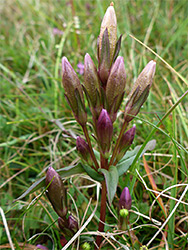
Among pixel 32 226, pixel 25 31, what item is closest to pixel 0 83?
pixel 25 31

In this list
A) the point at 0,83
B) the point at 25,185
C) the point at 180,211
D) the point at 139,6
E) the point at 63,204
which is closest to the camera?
the point at 63,204

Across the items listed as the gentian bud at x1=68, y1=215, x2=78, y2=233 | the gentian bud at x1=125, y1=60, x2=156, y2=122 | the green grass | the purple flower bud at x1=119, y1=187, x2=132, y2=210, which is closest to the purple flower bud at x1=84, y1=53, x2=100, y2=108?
the gentian bud at x1=125, y1=60, x2=156, y2=122

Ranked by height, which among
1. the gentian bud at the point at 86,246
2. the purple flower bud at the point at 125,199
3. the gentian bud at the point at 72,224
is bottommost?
the gentian bud at the point at 86,246

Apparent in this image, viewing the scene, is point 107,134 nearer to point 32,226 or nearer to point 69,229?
point 69,229

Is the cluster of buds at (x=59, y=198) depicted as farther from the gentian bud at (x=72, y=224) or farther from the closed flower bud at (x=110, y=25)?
the closed flower bud at (x=110, y=25)

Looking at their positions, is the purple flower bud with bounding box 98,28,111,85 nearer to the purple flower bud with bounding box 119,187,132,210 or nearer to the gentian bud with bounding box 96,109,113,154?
the gentian bud with bounding box 96,109,113,154

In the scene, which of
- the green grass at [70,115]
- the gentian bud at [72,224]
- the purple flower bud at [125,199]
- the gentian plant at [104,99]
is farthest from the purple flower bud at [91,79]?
the gentian bud at [72,224]

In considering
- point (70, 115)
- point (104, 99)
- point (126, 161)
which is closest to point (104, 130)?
point (104, 99)
